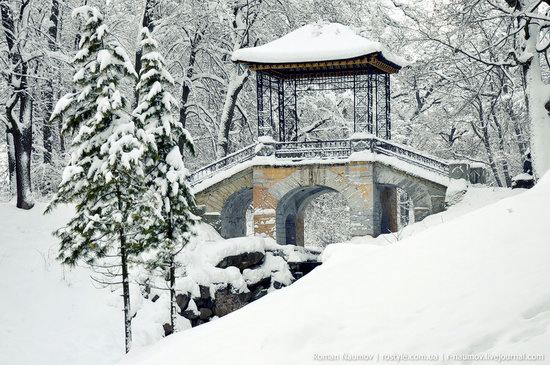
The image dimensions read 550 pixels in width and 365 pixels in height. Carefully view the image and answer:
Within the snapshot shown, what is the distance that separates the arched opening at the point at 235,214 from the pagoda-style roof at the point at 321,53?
16.6 ft

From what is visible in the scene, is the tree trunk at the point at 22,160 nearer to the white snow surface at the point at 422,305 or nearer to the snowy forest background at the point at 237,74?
the snowy forest background at the point at 237,74

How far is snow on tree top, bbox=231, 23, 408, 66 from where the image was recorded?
2348 centimetres

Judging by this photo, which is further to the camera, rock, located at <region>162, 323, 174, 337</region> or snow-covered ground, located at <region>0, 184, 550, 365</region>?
rock, located at <region>162, 323, 174, 337</region>

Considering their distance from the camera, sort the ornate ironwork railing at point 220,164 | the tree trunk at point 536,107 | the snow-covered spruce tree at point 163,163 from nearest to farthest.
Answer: the snow-covered spruce tree at point 163,163
the tree trunk at point 536,107
the ornate ironwork railing at point 220,164

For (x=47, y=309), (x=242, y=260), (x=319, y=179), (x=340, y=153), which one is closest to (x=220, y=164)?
(x=319, y=179)

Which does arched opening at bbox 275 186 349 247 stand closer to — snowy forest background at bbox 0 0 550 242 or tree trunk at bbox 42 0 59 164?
snowy forest background at bbox 0 0 550 242

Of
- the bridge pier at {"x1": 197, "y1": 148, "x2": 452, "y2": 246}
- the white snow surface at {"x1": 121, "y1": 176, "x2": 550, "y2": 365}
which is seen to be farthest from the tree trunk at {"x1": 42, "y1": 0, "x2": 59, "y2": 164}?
the white snow surface at {"x1": 121, "y1": 176, "x2": 550, "y2": 365}

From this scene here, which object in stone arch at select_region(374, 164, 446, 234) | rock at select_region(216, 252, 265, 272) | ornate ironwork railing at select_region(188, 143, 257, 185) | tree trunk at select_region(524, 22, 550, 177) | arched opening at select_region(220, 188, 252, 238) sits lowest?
rock at select_region(216, 252, 265, 272)

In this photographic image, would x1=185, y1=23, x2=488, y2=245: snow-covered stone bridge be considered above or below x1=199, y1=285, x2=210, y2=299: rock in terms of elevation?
above

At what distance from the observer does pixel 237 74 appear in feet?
89.0

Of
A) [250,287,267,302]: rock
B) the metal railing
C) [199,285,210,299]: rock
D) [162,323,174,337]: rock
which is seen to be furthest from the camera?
the metal railing

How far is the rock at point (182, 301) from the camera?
60.4ft

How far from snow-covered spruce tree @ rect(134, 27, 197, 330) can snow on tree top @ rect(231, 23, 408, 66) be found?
345 inches

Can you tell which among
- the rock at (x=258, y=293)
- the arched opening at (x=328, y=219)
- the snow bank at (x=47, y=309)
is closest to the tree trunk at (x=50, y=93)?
the snow bank at (x=47, y=309)
